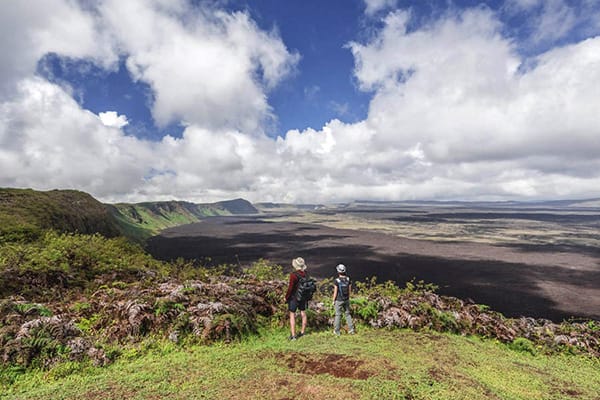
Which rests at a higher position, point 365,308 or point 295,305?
point 295,305

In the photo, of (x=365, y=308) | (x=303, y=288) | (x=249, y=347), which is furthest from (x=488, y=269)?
(x=249, y=347)

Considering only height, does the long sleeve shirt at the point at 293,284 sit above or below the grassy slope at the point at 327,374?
above

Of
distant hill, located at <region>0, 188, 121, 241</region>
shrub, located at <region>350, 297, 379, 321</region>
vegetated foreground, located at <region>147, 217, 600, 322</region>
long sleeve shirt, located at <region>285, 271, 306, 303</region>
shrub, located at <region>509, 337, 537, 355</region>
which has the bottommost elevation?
vegetated foreground, located at <region>147, 217, 600, 322</region>

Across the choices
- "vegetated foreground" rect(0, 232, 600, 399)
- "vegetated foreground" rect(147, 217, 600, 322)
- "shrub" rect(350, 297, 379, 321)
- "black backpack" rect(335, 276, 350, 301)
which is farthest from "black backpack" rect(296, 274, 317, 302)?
"vegetated foreground" rect(147, 217, 600, 322)

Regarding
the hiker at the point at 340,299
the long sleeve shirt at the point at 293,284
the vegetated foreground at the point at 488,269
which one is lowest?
the vegetated foreground at the point at 488,269

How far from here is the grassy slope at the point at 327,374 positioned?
739 centimetres

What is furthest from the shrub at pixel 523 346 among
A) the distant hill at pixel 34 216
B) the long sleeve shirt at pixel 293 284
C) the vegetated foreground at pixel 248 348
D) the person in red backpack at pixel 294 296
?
the distant hill at pixel 34 216

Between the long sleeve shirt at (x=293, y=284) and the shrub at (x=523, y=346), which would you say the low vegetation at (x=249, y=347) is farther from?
the long sleeve shirt at (x=293, y=284)

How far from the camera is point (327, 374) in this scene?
8273mm

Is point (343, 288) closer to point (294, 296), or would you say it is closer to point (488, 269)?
point (294, 296)

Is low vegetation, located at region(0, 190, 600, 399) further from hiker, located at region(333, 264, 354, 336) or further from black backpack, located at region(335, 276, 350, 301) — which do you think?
black backpack, located at region(335, 276, 350, 301)

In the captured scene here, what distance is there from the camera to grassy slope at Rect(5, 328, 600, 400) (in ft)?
24.2

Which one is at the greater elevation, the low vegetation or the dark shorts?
the dark shorts

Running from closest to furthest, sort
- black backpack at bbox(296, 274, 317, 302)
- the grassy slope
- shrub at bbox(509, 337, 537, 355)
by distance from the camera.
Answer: the grassy slope < black backpack at bbox(296, 274, 317, 302) < shrub at bbox(509, 337, 537, 355)
